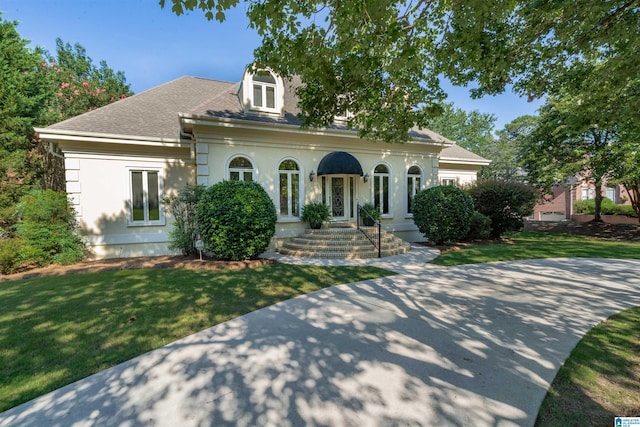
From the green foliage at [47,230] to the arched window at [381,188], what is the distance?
11.9m

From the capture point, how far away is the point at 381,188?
14.0m

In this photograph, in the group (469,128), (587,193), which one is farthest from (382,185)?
(469,128)

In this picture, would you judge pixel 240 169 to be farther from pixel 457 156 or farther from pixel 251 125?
pixel 457 156

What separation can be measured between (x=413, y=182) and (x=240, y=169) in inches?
343

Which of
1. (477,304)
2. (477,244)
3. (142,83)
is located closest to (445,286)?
(477,304)

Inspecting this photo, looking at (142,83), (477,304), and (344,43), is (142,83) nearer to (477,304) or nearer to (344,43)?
(344,43)

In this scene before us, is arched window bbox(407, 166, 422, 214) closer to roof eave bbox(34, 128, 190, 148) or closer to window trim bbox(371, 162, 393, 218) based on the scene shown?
window trim bbox(371, 162, 393, 218)

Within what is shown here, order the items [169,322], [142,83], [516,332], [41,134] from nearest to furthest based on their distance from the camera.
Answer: [516,332]
[169,322]
[41,134]
[142,83]

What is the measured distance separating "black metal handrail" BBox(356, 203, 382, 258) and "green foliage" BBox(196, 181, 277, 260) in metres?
4.05

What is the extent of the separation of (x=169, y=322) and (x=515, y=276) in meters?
8.07

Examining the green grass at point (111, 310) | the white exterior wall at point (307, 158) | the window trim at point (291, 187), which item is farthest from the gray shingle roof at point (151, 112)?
the green grass at point (111, 310)

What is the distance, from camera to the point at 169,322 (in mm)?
4641

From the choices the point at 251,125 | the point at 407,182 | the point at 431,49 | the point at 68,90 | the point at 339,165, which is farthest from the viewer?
the point at 68,90

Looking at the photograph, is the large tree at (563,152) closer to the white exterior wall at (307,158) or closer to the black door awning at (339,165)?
the white exterior wall at (307,158)
